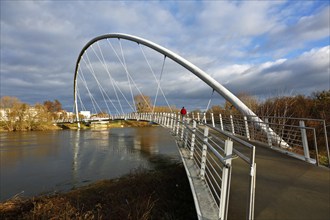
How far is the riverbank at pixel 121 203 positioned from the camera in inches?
212

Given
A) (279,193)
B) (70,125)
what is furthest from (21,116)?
(279,193)

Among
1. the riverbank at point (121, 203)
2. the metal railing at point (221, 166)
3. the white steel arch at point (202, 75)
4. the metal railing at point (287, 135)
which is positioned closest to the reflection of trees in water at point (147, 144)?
the metal railing at point (287, 135)

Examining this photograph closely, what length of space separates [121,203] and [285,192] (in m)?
3.98

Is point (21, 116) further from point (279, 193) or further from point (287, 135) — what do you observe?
point (279, 193)

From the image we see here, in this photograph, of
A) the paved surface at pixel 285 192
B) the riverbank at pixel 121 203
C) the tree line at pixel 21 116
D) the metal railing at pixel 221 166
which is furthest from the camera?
the tree line at pixel 21 116

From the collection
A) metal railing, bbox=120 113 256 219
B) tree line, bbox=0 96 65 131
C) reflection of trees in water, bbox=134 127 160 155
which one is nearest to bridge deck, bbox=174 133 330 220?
metal railing, bbox=120 113 256 219

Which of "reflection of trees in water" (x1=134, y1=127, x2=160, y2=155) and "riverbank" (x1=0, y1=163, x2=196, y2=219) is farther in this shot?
"reflection of trees in water" (x1=134, y1=127, x2=160, y2=155)

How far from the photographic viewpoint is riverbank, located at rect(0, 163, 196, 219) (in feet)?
17.7

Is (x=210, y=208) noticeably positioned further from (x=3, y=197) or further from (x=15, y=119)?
(x=15, y=119)

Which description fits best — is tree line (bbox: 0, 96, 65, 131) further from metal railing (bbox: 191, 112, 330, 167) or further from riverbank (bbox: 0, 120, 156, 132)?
metal railing (bbox: 191, 112, 330, 167)

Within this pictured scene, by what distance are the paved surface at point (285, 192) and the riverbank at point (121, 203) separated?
64.0 inches

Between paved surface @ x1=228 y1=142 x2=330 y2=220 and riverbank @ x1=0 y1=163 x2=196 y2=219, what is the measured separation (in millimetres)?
1625

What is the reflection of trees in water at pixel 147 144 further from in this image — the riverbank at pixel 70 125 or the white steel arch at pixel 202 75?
the riverbank at pixel 70 125

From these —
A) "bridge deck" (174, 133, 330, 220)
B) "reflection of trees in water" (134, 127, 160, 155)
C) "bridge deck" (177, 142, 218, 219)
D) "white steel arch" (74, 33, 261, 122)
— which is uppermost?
"white steel arch" (74, 33, 261, 122)
